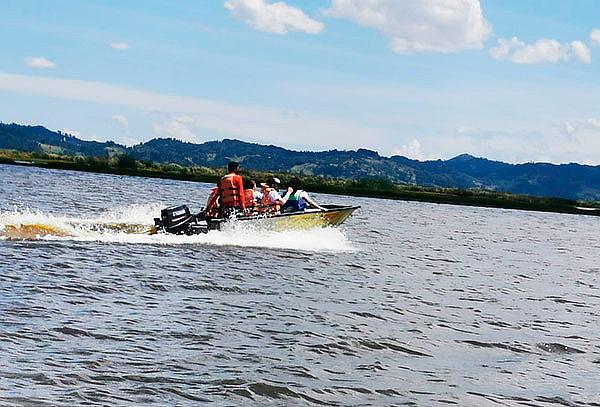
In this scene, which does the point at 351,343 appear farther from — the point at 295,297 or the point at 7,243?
the point at 7,243

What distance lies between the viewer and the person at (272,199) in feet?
81.3

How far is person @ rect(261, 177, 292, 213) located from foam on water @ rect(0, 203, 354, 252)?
3.85ft

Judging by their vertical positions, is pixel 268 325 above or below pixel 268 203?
below

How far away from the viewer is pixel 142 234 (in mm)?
22828

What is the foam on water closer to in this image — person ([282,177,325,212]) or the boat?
the boat

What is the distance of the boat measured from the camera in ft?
74.5

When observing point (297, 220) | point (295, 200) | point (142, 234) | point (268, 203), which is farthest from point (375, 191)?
point (142, 234)

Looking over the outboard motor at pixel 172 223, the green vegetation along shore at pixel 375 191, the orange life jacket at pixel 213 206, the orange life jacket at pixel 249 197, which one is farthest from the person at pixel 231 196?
the green vegetation along shore at pixel 375 191

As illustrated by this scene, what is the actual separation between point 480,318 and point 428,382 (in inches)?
211

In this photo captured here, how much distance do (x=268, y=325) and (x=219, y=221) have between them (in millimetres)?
10976

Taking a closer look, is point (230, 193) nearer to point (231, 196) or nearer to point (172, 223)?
point (231, 196)

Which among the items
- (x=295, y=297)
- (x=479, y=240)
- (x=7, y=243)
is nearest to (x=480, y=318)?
(x=295, y=297)

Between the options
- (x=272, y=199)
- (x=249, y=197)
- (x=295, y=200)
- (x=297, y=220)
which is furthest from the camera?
(x=295, y=200)

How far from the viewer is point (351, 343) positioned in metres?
11.3
